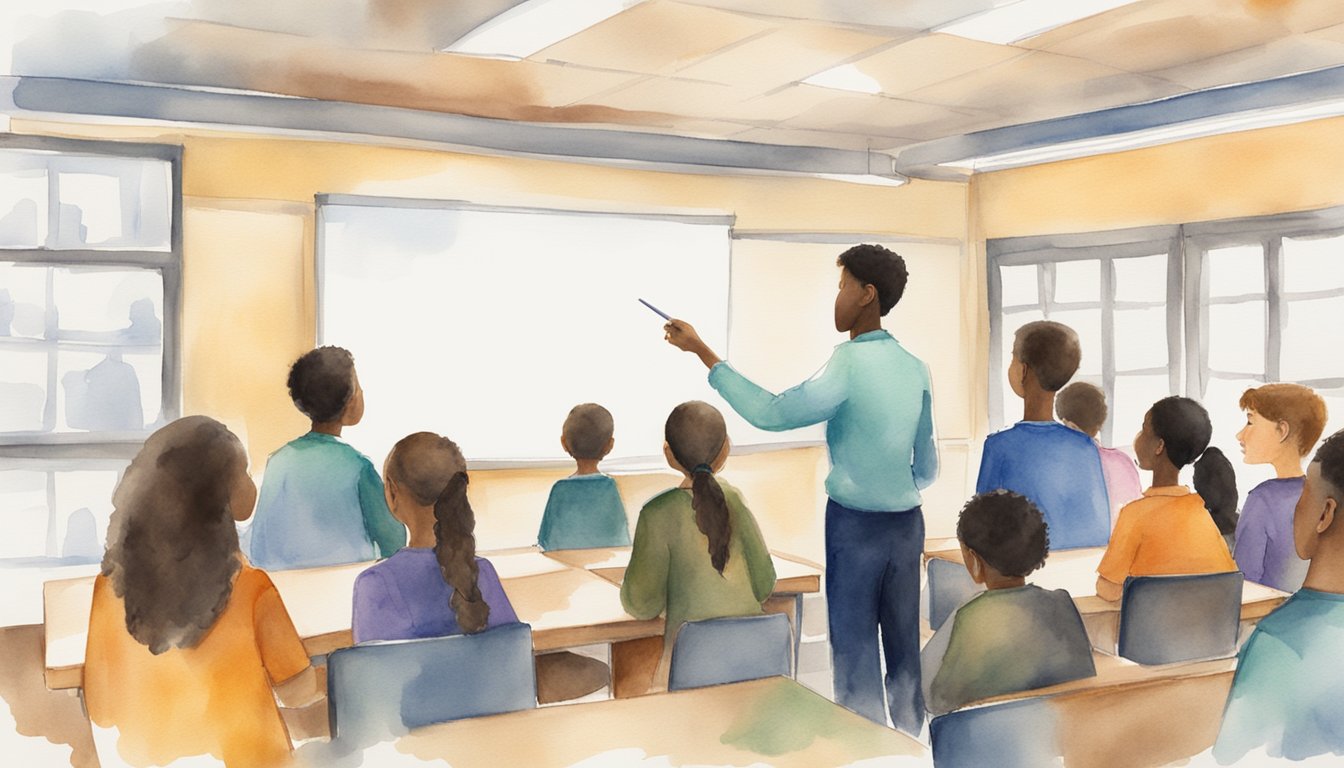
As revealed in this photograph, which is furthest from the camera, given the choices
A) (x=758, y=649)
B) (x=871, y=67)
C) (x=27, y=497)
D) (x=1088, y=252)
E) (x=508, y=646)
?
(x=1088, y=252)

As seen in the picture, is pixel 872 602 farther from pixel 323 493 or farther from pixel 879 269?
pixel 323 493

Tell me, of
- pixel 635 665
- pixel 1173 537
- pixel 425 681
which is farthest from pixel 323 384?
pixel 1173 537

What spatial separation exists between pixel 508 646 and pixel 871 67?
277 centimetres

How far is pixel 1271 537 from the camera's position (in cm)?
268

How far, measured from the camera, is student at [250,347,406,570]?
2.64 m

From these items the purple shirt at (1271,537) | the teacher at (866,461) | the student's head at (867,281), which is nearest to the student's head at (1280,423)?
the purple shirt at (1271,537)

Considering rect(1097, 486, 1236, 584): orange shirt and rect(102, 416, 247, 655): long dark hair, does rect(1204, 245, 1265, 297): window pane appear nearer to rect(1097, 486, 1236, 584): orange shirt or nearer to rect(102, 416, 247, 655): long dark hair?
rect(1097, 486, 1236, 584): orange shirt

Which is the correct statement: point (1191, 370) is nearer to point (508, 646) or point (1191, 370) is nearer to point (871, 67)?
point (871, 67)

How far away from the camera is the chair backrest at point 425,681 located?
65.1 inches

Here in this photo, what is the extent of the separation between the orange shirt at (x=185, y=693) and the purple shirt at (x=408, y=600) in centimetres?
29

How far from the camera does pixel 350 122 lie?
4.20m

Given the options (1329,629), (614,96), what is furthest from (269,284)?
(1329,629)

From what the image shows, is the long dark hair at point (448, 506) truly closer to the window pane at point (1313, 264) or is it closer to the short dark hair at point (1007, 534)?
the short dark hair at point (1007, 534)

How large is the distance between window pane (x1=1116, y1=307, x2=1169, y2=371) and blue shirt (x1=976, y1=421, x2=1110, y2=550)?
8.44 feet
